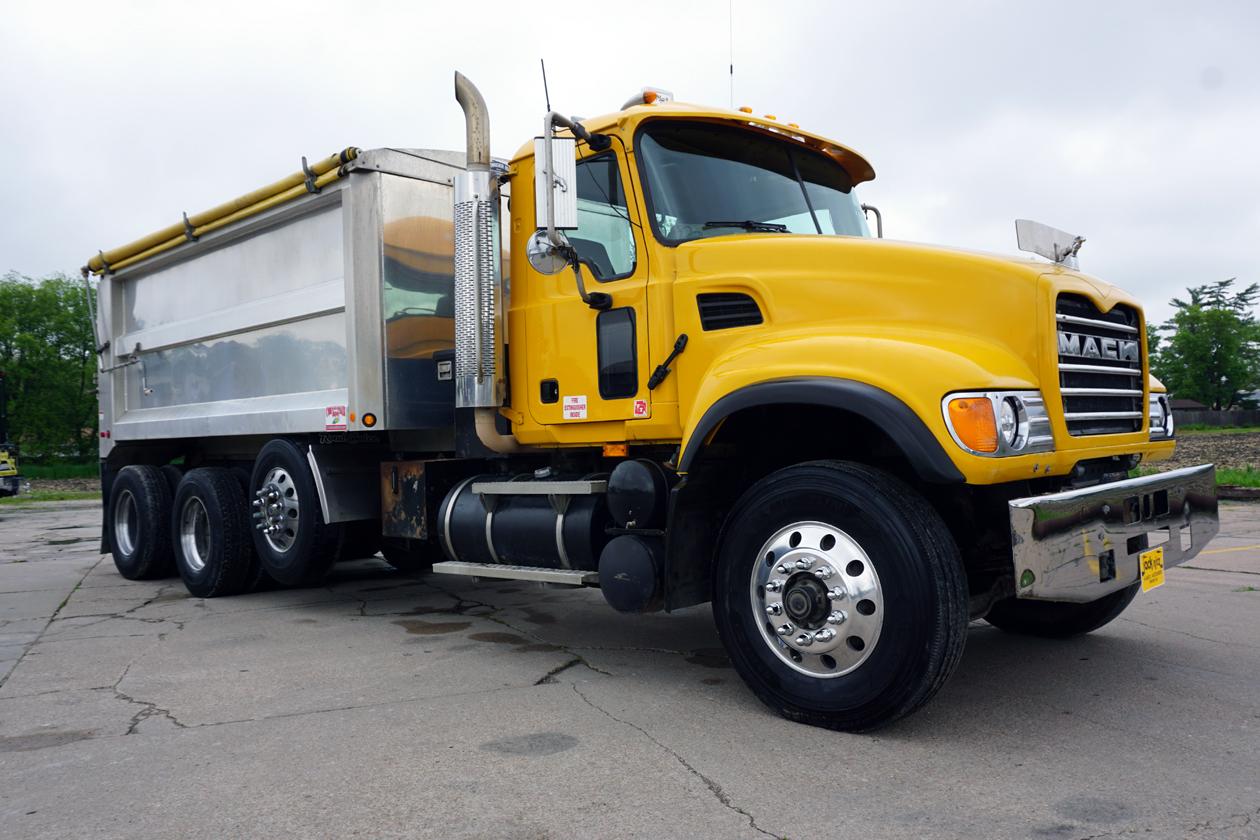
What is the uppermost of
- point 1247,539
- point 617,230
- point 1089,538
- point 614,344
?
point 617,230

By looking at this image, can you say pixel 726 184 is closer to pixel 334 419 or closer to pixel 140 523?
pixel 334 419

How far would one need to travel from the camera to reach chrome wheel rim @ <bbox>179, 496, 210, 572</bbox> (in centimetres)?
847

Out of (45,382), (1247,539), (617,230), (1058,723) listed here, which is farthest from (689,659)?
(45,382)

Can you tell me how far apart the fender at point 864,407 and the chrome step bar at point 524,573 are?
1242 millimetres

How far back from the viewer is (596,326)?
5.37 m

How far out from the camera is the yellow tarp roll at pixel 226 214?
268 inches

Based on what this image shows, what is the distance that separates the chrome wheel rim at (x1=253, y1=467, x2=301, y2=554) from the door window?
3.12 metres

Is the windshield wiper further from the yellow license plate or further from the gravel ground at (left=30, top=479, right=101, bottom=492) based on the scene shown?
the gravel ground at (left=30, top=479, right=101, bottom=492)

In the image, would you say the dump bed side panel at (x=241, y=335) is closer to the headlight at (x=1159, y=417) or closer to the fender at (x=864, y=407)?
the fender at (x=864, y=407)

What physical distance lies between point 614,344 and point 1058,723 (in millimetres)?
2722

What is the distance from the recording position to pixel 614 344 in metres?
5.29

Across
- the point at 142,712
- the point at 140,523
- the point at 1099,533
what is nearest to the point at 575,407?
the point at 142,712

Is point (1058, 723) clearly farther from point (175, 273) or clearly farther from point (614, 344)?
point (175, 273)

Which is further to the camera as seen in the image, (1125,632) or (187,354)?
(187,354)
